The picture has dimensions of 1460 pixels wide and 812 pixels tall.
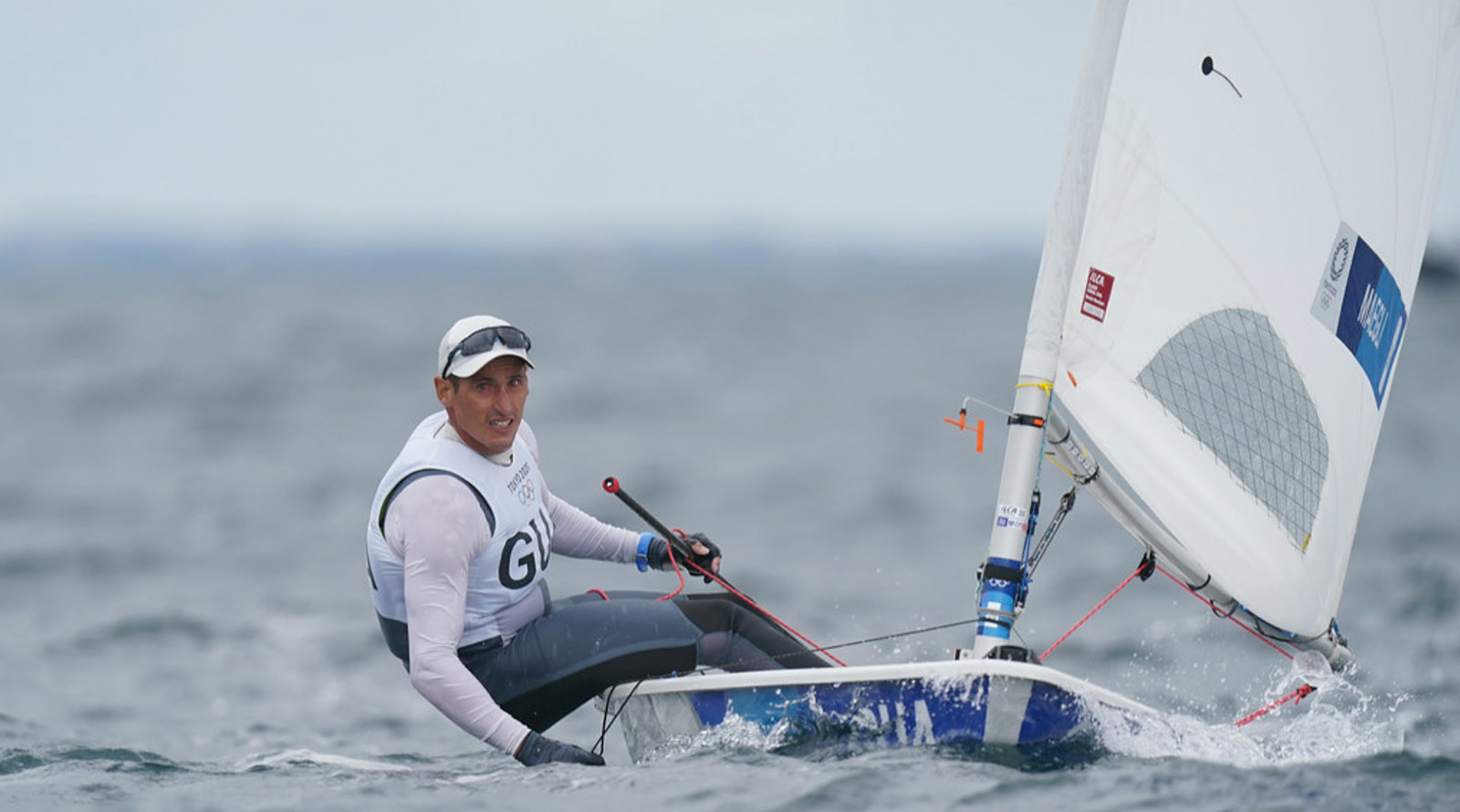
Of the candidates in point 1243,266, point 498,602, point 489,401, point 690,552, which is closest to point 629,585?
point 690,552

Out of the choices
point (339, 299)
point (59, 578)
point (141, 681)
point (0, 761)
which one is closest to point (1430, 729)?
point (0, 761)

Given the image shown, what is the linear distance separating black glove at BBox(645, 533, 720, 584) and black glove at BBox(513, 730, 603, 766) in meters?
0.78

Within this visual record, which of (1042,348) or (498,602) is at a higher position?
(1042,348)

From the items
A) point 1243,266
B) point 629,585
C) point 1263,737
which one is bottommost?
point 1263,737

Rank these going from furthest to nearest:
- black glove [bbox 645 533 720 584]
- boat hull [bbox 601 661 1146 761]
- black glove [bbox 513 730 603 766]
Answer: black glove [bbox 645 533 720 584]
black glove [bbox 513 730 603 766]
boat hull [bbox 601 661 1146 761]

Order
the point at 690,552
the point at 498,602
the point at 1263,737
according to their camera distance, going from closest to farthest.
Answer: the point at 498,602, the point at 1263,737, the point at 690,552

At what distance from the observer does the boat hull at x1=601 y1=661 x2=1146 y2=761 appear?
3824mm

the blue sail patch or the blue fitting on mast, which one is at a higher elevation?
the blue sail patch

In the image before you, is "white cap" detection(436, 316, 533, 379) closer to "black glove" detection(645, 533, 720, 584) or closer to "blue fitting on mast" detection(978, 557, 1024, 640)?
"black glove" detection(645, 533, 720, 584)

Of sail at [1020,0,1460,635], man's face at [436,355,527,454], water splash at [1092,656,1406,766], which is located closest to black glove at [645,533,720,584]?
man's face at [436,355,527,454]

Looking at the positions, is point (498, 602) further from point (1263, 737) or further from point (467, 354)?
point (1263, 737)

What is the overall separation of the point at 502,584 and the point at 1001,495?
4.16 ft

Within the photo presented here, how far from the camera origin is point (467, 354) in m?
4.03

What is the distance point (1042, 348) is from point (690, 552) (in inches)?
46.8
